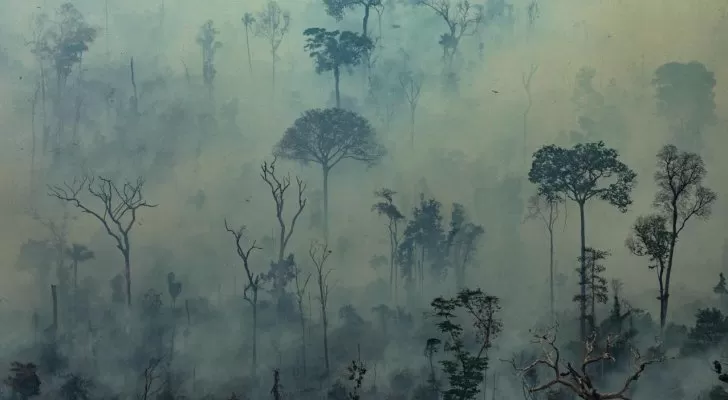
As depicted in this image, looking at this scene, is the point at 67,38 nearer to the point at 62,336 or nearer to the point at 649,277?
the point at 62,336

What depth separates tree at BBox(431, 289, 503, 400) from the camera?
6145 mm

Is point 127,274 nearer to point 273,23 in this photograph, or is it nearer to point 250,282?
point 250,282

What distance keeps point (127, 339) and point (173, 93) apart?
221 cm

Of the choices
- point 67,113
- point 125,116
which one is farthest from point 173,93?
point 67,113

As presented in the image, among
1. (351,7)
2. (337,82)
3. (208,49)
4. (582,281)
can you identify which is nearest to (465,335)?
(582,281)

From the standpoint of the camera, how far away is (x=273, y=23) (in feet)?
23.1

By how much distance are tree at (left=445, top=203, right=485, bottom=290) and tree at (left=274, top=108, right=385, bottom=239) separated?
34.4 inches

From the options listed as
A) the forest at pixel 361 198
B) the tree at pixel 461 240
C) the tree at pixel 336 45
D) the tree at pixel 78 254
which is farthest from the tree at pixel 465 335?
the tree at pixel 78 254

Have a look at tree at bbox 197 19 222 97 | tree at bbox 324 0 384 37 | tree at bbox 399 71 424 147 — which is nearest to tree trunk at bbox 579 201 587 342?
tree at bbox 399 71 424 147

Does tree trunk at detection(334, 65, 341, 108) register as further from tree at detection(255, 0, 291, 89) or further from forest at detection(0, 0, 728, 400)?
tree at detection(255, 0, 291, 89)

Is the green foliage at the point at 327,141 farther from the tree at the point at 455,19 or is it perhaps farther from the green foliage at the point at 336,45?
the tree at the point at 455,19

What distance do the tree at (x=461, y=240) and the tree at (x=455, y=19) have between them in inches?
58.8

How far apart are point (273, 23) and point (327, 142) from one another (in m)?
1.27

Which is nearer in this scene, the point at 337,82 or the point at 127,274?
the point at 127,274
